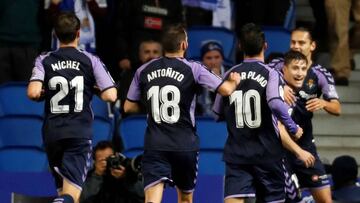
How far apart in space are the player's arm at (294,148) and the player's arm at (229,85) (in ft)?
1.73

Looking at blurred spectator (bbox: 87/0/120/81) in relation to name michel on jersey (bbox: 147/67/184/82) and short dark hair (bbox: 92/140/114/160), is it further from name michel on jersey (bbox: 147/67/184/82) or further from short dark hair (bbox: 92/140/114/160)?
name michel on jersey (bbox: 147/67/184/82)

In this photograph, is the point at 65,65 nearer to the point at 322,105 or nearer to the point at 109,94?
the point at 109,94

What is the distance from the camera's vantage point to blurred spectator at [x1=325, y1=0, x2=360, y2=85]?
17.4 meters

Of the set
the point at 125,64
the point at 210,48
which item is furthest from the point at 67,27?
the point at 125,64

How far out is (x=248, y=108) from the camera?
1280 cm

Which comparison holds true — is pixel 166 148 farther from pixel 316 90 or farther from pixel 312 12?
pixel 312 12

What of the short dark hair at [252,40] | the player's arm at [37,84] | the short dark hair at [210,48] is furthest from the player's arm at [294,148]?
the short dark hair at [210,48]

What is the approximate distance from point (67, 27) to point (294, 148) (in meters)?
2.18

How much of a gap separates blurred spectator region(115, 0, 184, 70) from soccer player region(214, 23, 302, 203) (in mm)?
4487

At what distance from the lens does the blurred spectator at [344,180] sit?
14.4 meters

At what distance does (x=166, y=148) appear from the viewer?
12.9 m

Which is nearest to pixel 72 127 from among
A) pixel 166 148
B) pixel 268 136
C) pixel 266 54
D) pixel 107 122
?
pixel 166 148

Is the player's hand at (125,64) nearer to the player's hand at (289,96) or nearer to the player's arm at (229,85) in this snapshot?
the player's hand at (289,96)

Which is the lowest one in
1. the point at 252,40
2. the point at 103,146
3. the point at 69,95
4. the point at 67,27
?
the point at 103,146
